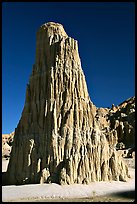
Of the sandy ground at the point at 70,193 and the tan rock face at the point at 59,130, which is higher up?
the tan rock face at the point at 59,130

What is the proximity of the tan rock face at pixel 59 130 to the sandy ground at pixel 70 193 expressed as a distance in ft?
4.65

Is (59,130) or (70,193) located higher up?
(59,130)

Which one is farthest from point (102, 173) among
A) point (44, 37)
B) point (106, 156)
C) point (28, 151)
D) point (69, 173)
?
point (44, 37)

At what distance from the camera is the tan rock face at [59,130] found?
98.3 ft

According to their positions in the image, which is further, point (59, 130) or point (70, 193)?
point (59, 130)

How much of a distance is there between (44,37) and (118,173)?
21.2 m

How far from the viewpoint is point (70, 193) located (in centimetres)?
2573

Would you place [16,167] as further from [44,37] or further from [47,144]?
[44,37]

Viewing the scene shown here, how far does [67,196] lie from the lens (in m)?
25.2

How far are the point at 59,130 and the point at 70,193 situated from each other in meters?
8.69

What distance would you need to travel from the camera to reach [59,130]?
3244 cm

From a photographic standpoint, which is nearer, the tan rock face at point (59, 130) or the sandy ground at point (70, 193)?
the sandy ground at point (70, 193)

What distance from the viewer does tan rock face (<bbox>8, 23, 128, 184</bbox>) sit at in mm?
29953

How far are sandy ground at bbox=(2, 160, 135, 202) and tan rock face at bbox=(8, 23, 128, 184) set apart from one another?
1419 millimetres
